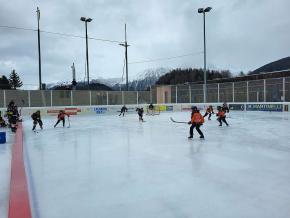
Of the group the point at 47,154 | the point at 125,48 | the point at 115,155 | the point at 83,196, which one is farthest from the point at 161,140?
the point at 125,48

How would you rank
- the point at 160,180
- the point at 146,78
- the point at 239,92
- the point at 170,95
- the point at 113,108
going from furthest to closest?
the point at 146,78, the point at 170,95, the point at 113,108, the point at 239,92, the point at 160,180

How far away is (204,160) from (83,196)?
3168 millimetres

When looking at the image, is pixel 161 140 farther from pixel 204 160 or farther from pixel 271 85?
pixel 271 85

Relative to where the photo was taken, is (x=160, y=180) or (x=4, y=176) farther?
(x=4, y=176)

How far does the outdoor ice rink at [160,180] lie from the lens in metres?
3.69

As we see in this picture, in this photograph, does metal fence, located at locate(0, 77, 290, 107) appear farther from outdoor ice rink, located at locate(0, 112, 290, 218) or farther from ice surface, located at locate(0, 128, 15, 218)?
outdoor ice rink, located at locate(0, 112, 290, 218)

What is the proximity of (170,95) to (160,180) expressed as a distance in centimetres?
2685

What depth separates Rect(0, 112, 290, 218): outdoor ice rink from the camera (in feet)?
12.1

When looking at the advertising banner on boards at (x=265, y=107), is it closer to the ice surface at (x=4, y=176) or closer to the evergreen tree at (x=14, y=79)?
the ice surface at (x=4, y=176)

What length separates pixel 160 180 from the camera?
5.02m

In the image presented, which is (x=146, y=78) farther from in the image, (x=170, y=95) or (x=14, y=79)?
(x=170, y=95)

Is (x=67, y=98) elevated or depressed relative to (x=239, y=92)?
depressed

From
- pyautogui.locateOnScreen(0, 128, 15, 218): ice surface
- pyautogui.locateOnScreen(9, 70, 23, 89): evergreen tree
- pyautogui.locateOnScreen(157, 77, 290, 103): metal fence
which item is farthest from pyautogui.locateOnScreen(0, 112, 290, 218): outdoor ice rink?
pyautogui.locateOnScreen(9, 70, 23, 89): evergreen tree

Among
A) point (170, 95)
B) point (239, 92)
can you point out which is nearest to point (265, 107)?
point (239, 92)
